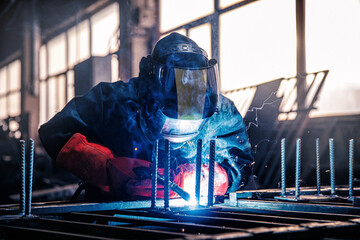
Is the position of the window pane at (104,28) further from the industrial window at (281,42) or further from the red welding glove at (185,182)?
the red welding glove at (185,182)

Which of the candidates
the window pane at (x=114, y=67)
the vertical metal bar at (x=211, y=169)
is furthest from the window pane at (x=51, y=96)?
the vertical metal bar at (x=211, y=169)

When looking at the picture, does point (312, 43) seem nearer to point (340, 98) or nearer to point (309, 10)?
point (309, 10)

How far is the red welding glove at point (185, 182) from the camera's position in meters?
1.75

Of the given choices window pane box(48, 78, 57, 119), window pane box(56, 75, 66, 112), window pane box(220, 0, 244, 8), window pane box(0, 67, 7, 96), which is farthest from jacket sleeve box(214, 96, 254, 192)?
window pane box(0, 67, 7, 96)

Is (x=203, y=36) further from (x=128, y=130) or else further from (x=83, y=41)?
(x=83, y=41)

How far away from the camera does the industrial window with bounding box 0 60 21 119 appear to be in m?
13.6

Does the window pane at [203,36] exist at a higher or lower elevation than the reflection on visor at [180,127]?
higher

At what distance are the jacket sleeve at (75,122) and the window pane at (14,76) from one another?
12.1 meters

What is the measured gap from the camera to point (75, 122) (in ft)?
7.32

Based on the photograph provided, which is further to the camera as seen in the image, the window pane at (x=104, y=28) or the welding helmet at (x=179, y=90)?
the window pane at (x=104, y=28)

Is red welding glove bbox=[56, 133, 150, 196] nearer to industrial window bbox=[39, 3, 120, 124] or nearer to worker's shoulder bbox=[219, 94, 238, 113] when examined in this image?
worker's shoulder bbox=[219, 94, 238, 113]

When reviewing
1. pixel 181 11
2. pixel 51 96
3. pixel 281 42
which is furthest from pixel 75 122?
pixel 51 96

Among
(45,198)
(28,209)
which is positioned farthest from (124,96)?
(45,198)

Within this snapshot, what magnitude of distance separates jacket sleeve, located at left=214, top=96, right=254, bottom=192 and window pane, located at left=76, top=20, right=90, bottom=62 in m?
7.34
